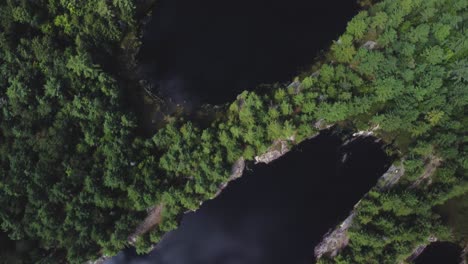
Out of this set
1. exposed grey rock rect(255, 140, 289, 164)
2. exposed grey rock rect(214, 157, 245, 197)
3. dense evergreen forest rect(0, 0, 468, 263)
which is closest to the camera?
dense evergreen forest rect(0, 0, 468, 263)

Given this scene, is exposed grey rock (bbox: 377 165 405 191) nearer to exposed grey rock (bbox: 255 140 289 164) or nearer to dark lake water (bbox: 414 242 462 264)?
dark lake water (bbox: 414 242 462 264)

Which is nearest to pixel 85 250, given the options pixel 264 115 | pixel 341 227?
pixel 264 115

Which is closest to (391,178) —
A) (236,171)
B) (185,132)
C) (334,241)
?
(334,241)

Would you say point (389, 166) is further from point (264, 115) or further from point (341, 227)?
point (264, 115)

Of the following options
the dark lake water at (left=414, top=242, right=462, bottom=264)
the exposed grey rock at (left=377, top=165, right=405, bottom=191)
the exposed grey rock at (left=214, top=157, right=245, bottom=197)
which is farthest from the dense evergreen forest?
the dark lake water at (left=414, top=242, right=462, bottom=264)

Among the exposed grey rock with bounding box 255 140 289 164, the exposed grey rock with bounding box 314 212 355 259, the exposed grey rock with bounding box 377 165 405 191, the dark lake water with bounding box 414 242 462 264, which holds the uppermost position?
the exposed grey rock with bounding box 255 140 289 164

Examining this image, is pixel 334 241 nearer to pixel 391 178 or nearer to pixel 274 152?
pixel 391 178

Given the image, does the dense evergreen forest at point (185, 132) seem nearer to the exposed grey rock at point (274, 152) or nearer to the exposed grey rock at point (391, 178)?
the exposed grey rock at point (391, 178)

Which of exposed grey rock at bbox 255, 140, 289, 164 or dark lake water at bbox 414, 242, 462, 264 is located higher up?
exposed grey rock at bbox 255, 140, 289, 164
